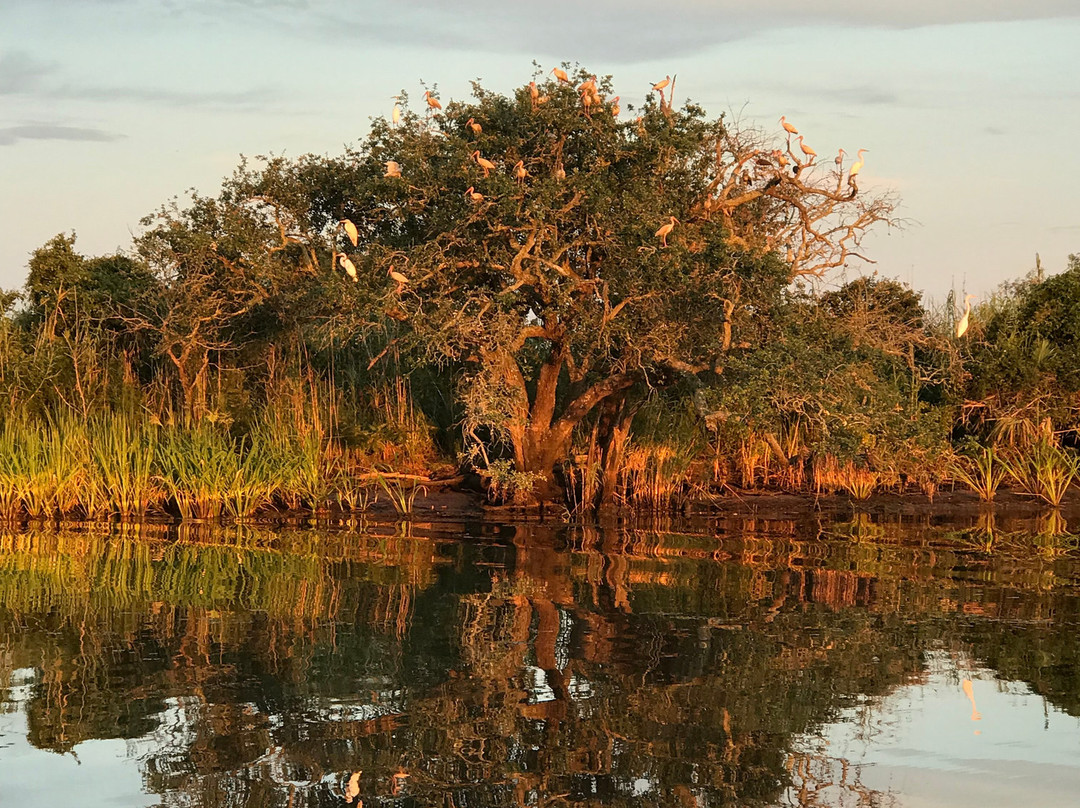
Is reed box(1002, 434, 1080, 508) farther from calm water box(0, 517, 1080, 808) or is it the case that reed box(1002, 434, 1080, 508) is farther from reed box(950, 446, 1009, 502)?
calm water box(0, 517, 1080, 808)

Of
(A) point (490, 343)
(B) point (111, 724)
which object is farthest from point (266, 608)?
(A) point (490, 343)

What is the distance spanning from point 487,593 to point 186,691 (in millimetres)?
3464

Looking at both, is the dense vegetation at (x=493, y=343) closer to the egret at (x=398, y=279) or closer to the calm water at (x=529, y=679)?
the egret at (x=398, y=279)

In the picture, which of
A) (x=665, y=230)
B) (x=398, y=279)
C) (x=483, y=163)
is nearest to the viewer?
(x=665, y=230)

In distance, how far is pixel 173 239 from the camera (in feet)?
49.1

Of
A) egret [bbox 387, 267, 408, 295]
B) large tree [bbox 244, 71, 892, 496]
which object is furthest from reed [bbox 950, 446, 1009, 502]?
egret [bbox 387, 267, 408, 295]

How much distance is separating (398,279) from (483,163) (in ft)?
4.84

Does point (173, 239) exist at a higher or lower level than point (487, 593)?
higher

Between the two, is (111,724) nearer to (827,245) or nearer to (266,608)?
(266,608)

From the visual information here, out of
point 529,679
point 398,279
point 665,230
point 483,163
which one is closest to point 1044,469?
point 665,230

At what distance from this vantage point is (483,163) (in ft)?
41.7

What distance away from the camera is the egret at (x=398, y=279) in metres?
12.9

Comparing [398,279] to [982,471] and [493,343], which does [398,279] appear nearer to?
[493,343]

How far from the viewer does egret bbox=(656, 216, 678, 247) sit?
12.5 m
